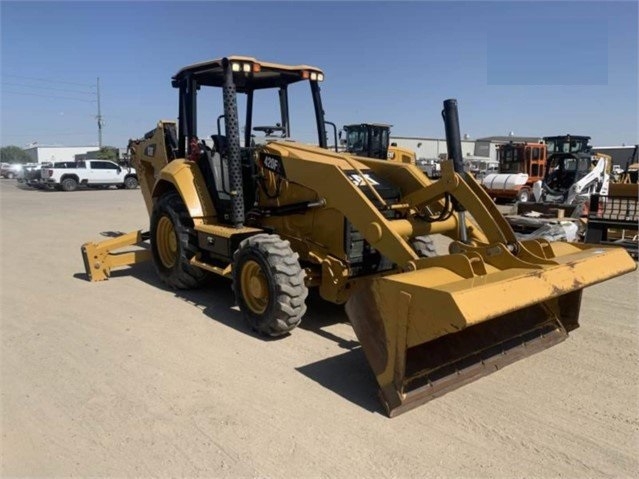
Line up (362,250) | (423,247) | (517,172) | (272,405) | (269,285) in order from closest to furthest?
(272,405) → (269,285) → (362,250) → (423,247) → (517,172)

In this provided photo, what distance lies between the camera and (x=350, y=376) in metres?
4.20

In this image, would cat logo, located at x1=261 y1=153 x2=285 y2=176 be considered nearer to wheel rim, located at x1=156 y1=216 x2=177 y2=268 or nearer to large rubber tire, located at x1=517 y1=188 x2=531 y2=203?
wheel rim, located at x1=156 y1=216 x2=177 y2=268

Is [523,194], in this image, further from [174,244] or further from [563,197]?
[174,244]

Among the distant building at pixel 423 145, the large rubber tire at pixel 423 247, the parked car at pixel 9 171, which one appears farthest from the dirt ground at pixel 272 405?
the distant building at pixel 423 145

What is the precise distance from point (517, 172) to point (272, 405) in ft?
69.0

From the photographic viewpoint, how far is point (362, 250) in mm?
5234

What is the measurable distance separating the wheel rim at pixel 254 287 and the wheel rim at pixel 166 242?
1923 mm

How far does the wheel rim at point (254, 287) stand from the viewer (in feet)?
16.5

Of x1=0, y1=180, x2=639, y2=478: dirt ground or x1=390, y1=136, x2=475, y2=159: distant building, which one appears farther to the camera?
x1=390, y1=136, x2=475, y2=159: distant building

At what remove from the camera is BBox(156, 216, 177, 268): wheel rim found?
685 centimetres

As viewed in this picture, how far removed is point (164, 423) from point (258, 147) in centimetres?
335

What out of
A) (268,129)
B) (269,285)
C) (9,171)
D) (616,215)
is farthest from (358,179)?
(9,171)

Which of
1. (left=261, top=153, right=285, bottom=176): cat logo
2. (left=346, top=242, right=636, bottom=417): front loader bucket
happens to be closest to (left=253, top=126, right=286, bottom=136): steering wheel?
(left=261, top=153, right=285, bottom=176): cat logo

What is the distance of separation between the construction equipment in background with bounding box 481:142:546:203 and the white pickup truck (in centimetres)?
1795
